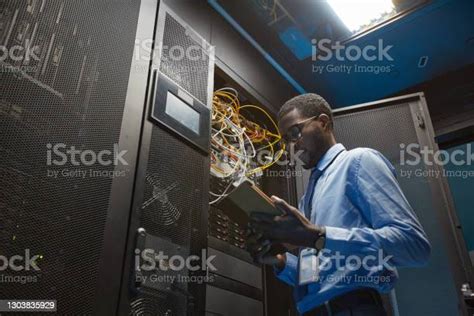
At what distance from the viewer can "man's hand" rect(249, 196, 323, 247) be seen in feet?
4.10

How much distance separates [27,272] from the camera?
37.5 inches

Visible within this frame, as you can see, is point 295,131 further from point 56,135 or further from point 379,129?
point 56,135

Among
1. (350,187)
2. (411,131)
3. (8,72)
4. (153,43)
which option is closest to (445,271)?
(411,131)

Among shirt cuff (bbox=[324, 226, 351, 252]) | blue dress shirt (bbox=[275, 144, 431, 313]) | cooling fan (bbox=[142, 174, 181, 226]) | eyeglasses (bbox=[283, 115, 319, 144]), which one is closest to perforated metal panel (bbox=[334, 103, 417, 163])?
eyeglasses (bbox=[283, 115, 319, 144])

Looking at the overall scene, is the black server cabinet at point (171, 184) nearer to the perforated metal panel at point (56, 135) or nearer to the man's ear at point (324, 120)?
the perforated metal panel at point (56, 135)

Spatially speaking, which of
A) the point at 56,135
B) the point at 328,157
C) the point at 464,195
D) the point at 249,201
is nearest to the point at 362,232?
the point at 249,201

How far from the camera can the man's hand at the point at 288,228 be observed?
1250 millimetres

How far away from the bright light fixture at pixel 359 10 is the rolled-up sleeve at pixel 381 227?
1.57 m

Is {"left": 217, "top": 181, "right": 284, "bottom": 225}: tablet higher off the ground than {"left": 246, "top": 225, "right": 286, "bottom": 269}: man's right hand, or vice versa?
{"left": 217, "top": 181, "right": 284, "bottom": 225}: tablet

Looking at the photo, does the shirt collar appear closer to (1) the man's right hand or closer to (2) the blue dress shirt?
(2) the blue dress shirt

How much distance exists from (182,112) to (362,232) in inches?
33.0

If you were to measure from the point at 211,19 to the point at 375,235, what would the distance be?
154 centimetres

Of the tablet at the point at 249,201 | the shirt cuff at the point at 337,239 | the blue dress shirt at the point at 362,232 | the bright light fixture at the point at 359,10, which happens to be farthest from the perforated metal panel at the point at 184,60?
the bright light fixture at the point at 359,10

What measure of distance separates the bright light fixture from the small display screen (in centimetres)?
143
